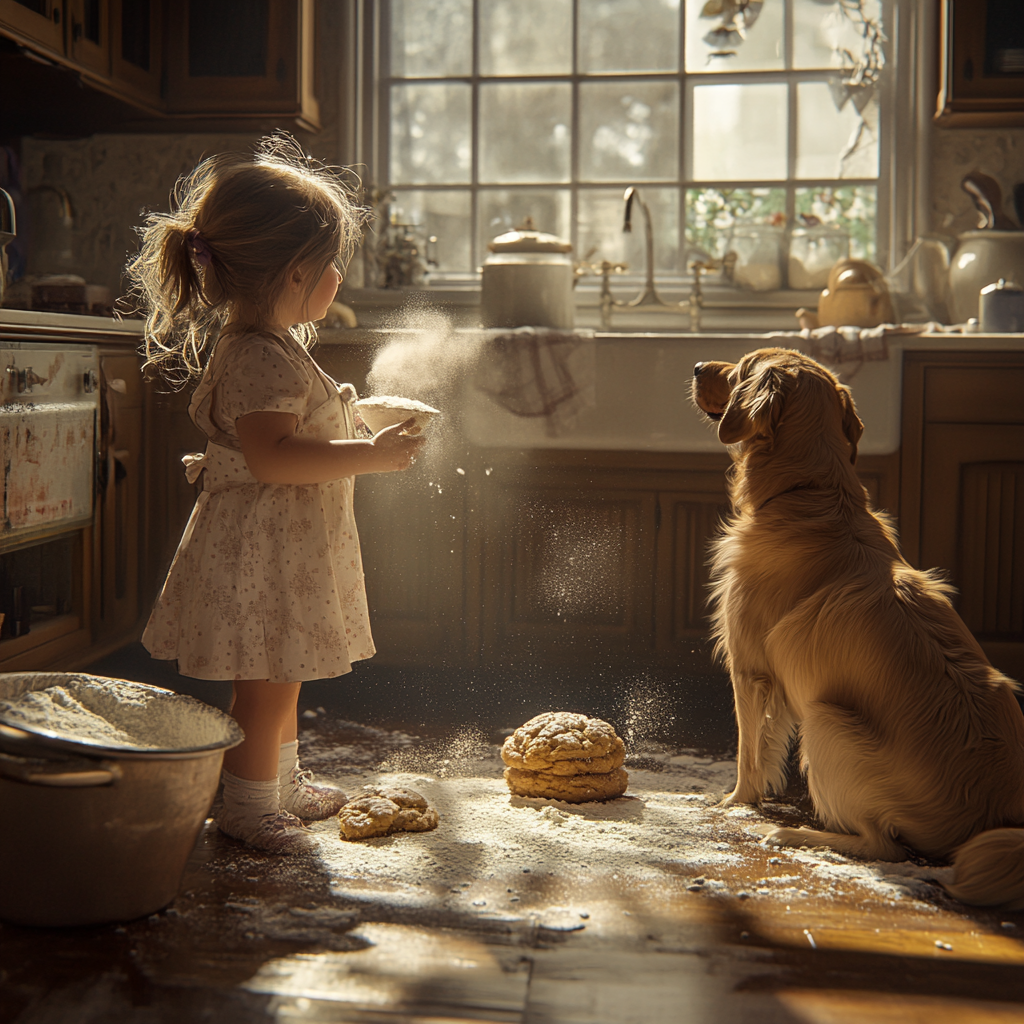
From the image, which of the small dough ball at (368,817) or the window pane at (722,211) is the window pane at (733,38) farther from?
the small dough ball at (368,817)

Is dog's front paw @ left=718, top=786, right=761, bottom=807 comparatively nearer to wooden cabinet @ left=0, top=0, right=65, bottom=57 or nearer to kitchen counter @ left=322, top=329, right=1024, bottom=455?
kitchen counter @ left=322, top=329, right=1024, bottom=455

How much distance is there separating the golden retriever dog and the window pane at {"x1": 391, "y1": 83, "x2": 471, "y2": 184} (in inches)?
78.3

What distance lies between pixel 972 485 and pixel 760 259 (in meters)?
1.15

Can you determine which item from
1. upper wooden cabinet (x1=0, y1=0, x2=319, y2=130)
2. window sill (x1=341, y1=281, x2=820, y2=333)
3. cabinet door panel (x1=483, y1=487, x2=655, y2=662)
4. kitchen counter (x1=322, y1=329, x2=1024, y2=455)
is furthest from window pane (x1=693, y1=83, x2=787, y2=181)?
cabinet door panel (x1=483, y1=487, x2=655, y2=662)

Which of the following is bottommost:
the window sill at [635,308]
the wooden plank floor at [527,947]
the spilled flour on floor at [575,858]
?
the spilled flour on floor at [575,858]

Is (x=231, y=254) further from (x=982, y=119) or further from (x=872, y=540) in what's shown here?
(x=982, y=119)

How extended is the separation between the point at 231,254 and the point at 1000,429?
1961 millimetres

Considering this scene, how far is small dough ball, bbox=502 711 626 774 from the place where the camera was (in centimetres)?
197

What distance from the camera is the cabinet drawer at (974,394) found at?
8.79ft

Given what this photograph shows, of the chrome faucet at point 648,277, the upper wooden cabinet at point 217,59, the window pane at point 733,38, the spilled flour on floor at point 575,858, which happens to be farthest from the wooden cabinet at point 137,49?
the spilled flour on floor at point 575,858

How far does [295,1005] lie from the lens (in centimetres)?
123

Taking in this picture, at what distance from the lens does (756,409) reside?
1847 millimetres

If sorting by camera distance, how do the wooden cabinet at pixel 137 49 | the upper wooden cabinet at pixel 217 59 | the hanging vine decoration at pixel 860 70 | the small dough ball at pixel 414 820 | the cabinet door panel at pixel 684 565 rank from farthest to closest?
the hanging vine decoration at pixel 860 70
the upper wooden cabinet at pixel 217 59
the wooden cabinet at pixel 137 49
the cabinet door panel at pixel 684 565
the small dough ball at pixel 414 820

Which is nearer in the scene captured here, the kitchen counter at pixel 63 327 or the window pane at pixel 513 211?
the kitchen counter at pixel 63 327
